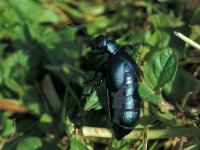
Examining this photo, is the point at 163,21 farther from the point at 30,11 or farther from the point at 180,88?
the point at 30,11

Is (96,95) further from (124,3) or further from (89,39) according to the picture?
(124,3)

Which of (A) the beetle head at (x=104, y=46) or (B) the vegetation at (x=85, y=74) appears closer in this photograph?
(B) the vegetation at (x=85, y=74)

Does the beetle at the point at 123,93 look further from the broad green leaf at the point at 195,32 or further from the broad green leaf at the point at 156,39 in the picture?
the broad green leaf at the point at 195,32

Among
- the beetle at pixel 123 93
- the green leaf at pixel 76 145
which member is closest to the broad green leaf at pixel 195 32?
the beetle at pixel 123 93

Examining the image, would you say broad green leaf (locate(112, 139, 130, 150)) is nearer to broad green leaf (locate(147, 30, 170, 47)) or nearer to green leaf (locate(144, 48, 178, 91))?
green leaf (locate(144, 48, 178, 91))

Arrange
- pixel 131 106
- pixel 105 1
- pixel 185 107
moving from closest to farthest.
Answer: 1. pixel 131 106
2. pixel 185 107
3. pixel 105 1

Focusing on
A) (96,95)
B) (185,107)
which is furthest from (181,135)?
(96,95)

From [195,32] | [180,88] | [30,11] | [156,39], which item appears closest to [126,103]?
[180,88]
